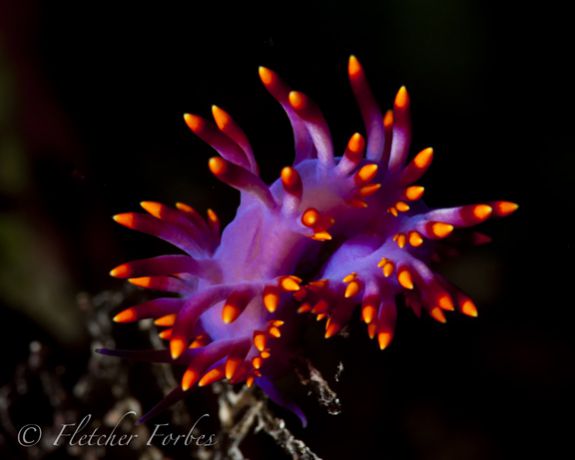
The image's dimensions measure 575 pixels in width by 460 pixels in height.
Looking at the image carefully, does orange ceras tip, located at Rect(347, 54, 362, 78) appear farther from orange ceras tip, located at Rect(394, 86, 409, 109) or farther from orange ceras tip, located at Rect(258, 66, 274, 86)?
orange ceras tip, located at Rect(258, 66, 274, 86)

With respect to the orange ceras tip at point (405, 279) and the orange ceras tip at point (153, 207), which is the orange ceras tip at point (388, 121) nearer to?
the orange ceras tip at point (405, 279)

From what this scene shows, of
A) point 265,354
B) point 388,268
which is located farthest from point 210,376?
point 388,268

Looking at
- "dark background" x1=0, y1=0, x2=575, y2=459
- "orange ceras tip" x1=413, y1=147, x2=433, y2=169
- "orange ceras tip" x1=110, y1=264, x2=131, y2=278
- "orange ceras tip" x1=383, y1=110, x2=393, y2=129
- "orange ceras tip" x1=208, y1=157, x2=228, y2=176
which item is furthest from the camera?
"dark background" x1=0, y1=0, x2=575, y2=459

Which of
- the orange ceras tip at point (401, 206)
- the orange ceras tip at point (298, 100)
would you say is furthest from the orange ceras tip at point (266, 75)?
the orange ceras tip at point (401, 206)

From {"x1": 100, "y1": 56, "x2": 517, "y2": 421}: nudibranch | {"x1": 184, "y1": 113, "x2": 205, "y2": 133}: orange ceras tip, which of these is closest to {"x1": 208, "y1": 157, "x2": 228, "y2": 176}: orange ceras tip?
{"x1": 100, "y1": 56, "x2": 517, "y2": 421}: nudibranch

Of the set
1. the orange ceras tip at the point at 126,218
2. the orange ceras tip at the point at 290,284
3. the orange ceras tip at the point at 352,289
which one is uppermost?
the orange ceras tip at the point at 352,289

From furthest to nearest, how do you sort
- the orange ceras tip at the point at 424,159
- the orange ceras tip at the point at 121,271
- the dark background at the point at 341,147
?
the dark background at the point at 341,147 → the orange ceras tip at the point at 424,159 → the orange ceras tip at the point at 121,271
